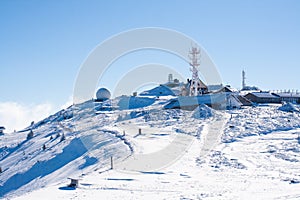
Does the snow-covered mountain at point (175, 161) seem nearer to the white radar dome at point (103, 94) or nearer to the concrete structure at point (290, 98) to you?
the concrete structure at point (290, 98)

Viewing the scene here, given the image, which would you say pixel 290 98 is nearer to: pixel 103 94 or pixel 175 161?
pixel 103 94

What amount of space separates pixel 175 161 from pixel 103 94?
4937cm

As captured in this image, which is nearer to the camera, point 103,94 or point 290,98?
Answer: point 290,98

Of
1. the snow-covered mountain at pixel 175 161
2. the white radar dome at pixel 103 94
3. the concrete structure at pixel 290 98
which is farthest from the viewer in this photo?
the white radar dome at pixel 103 94

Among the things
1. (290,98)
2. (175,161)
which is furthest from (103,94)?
(175,161)

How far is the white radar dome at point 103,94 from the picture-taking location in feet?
220

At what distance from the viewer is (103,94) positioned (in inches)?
2645

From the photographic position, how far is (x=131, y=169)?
680 inches

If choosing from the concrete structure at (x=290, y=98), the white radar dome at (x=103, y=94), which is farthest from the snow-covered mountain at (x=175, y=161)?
the white radar dome at (x=103, y=94)

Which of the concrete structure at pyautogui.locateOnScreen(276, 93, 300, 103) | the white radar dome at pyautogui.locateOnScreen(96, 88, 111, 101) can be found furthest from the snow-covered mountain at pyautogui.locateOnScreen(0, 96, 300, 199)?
the white radar dome at pyautogui.locateOnScreen(96, 88, 111, 101)

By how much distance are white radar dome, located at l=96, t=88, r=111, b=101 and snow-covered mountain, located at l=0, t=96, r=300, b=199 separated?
24613mm

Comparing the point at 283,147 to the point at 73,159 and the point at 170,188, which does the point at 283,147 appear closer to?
the point at 170,188

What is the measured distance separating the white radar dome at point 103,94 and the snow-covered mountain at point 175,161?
80.8 feet

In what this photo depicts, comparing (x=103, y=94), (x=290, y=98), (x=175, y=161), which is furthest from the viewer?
(x=103, y=94)
